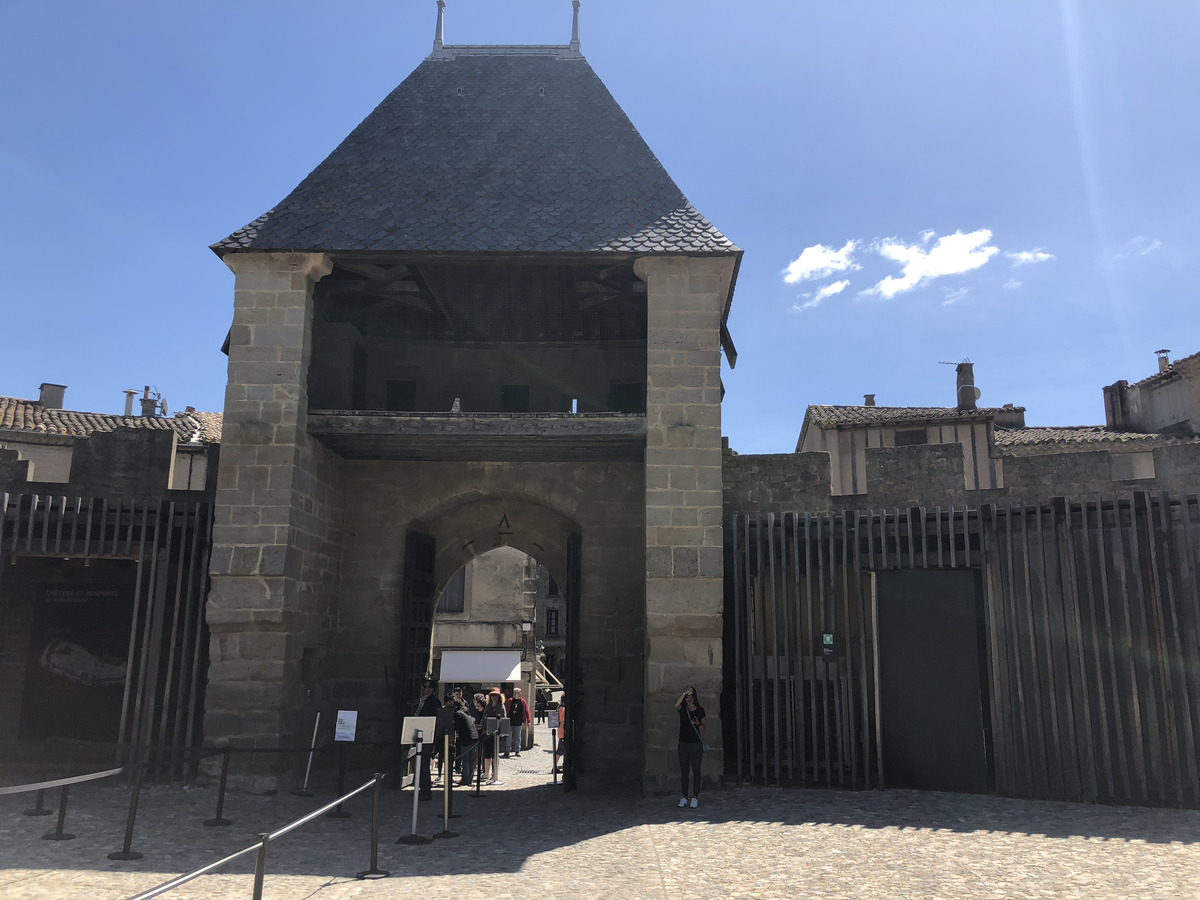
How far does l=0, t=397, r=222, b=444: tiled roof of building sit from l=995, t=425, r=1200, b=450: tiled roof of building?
1947 cm

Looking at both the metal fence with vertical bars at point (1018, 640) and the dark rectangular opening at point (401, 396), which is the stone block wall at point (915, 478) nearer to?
the metal fence with vertical bars at point (1018, 640)

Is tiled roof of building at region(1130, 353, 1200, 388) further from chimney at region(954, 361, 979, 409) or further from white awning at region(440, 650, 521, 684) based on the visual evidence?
white awning at region(440, 650, 521, 684)

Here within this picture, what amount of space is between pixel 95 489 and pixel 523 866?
9.99 metres

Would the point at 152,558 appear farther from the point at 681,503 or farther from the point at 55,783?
the point at 681,503

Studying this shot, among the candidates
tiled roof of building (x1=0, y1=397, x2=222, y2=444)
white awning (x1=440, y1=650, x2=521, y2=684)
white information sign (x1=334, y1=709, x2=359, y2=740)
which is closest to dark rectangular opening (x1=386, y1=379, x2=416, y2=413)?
white information sign (x1=334, y1=709, x2=359, y2=740)

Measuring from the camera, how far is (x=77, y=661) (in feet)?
42.6

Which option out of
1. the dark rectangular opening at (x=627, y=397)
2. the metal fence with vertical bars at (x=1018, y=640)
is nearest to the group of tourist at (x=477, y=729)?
the metal fence with vertical bars at (x=1018, y=640)

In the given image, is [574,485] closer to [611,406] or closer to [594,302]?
[611,406]

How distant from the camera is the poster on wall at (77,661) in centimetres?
1283

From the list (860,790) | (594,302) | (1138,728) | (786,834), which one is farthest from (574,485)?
(1138,728)

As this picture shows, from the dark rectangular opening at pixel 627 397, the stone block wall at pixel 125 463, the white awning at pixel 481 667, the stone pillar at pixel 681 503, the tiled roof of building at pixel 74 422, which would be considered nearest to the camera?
the stone pillar at pixel 681 503

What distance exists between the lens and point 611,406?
501 inches

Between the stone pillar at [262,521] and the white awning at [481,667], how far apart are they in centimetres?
1207

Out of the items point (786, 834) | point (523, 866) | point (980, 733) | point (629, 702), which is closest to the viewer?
point (523, 866)
